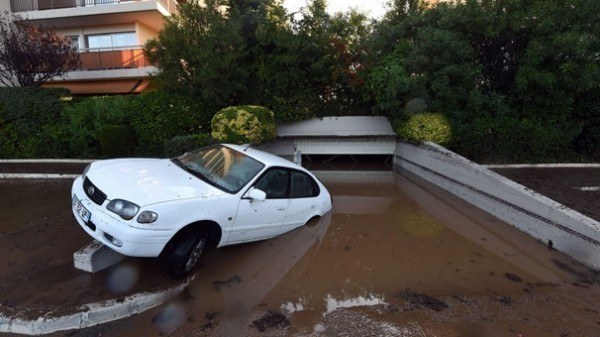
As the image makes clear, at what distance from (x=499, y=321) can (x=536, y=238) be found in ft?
8.99

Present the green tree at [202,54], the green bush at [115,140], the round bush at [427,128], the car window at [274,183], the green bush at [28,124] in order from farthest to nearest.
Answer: the green bush at [28,124] → the green tree at [202,54] → the green bush at [115,140] → the round bush at [427,128] → the car window at [274,183]

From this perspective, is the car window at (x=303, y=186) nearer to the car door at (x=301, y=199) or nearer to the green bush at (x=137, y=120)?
the car door at (x=301, y=199)

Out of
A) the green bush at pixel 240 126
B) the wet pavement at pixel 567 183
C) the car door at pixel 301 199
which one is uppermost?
the green bush at pixel 240 126

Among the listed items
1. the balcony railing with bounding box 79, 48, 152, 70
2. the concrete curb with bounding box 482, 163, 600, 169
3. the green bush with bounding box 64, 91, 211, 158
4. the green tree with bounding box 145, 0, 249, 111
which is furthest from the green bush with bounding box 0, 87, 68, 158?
the concrete curb with bounding box 482, 163, 600, 169

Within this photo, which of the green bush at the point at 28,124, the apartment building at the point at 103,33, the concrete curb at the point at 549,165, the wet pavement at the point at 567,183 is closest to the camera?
the wet pavement at the point at 567,183

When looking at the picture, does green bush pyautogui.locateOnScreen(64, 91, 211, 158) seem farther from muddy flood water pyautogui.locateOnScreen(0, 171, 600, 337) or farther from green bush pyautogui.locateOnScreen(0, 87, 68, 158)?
muddy flood water pyautogui.locateOnScreen(0, 171, 600, 337)

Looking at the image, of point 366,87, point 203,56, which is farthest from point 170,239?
point 366,87

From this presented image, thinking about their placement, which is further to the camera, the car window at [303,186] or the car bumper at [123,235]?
the car window at [303,186]

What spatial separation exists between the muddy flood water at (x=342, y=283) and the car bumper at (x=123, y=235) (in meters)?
0.44

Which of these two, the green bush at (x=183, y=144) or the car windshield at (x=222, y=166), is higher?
the car windshield at (x=222, y=166)

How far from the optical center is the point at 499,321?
342 centimetres

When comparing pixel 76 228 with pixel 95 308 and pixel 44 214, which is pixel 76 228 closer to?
pixel 44 214

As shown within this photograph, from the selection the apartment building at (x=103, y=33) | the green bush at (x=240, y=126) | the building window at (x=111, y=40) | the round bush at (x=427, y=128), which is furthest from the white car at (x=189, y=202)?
the building window at (x=111, y=40)

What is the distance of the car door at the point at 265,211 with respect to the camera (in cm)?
439
